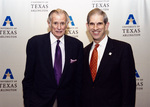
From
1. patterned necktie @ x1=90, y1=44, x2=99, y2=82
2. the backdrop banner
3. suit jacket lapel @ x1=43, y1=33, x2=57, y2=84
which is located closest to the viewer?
suit jacket lapel @ x1=43, y1=33, x2=57, y2=84

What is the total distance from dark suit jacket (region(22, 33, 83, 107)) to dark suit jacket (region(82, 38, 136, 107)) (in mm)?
281

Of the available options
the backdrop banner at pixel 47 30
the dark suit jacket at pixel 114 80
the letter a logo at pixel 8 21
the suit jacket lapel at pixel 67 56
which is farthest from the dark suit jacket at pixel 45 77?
the letter a logo at pixel 8 21

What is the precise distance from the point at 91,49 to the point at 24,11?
1520 millimetres

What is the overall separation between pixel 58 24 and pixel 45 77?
0.62 metres

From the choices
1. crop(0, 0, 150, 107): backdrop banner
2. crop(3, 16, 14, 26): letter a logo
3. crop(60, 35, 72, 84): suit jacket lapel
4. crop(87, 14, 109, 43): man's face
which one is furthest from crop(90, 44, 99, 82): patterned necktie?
crop(3, 16, 14, 26): letter a logo

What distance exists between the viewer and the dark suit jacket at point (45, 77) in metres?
1.75

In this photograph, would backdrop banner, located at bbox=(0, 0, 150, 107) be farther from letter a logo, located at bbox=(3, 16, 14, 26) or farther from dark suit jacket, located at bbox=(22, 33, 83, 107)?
dark suit jacket, located at bbox=(22, 33, 83, 107)

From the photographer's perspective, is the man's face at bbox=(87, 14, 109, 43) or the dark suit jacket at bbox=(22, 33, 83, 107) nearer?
the dark suit jacket at bbox=(22, 33, 83, 107)

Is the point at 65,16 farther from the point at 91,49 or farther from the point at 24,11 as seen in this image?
the point at 24,11

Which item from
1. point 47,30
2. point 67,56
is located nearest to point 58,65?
point 67,56

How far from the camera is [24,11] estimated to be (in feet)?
9.43

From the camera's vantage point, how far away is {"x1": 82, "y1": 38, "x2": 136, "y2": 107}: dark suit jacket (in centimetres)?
181

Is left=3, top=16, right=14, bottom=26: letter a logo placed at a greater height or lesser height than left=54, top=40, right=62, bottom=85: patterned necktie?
greater

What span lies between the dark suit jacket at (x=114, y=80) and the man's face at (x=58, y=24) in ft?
1.90
